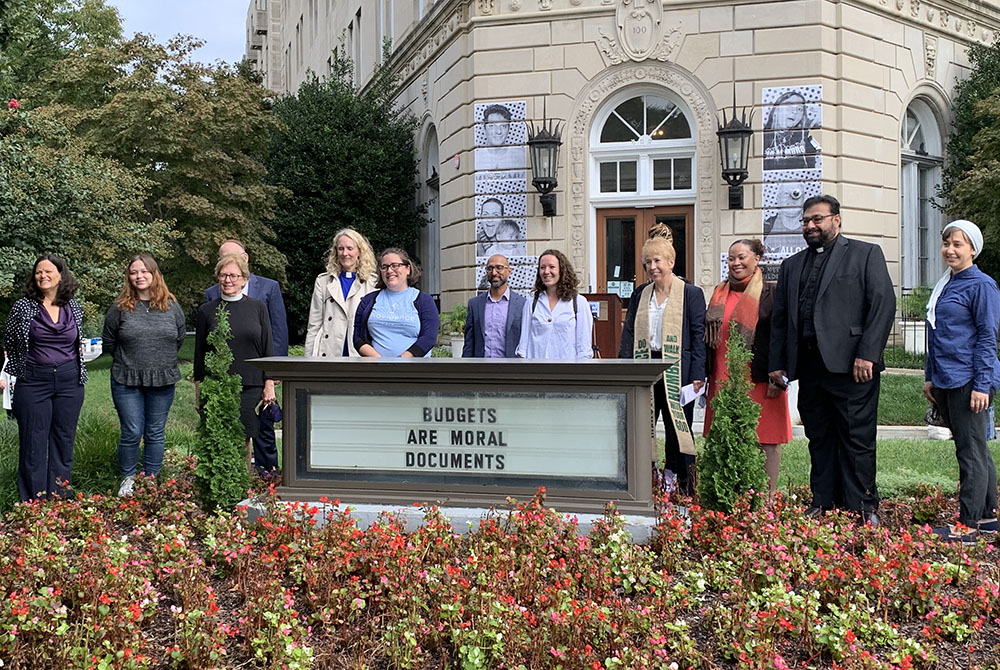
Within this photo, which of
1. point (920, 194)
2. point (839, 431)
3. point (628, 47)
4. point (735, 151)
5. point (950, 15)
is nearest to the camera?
point (839, 431)

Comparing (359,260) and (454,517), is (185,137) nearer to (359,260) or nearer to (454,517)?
(359,260)

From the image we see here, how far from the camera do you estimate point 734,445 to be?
17.6ft

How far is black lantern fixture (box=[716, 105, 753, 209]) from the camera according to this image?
52.2 feet

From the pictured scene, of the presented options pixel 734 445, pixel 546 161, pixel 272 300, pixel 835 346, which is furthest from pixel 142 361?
pixel 546 161

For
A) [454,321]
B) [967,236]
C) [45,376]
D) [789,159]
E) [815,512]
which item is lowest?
[815,512]

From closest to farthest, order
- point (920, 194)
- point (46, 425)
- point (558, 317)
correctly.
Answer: point (46, 425) → point (558, 317) → point (920, 194)

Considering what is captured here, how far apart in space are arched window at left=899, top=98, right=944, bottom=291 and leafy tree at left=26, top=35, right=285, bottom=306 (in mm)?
13809

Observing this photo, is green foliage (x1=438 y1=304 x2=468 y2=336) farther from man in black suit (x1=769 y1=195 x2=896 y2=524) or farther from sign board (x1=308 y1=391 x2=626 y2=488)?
man in black suit (x1=769 y1=195 x2=896 y2=524)

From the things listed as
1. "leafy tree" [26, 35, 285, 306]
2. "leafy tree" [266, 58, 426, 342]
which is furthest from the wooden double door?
"leafy tree" [26, 35, 285, 306]

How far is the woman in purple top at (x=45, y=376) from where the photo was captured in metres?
6.54

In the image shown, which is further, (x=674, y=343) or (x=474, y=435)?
(x=674, y=343)

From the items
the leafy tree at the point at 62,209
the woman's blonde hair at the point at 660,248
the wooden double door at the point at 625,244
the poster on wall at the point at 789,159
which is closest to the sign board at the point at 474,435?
the woman's blonde hair at the point at 660,248

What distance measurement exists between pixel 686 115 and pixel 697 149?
753mm

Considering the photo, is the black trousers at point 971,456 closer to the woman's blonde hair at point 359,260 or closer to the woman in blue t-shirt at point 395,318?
the woman in blue t-shirt at point 395,318
